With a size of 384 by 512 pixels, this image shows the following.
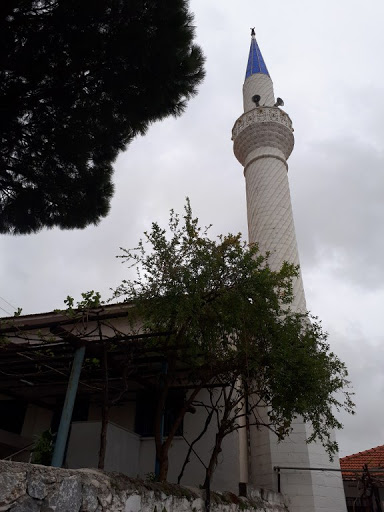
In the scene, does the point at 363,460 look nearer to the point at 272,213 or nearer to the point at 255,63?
the point at 272,213

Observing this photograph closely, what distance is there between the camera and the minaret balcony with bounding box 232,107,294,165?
13.6 meters

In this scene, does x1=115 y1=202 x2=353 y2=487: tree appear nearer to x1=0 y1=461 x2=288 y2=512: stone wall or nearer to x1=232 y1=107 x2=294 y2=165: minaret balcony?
x1=0 y1=461 x2=288 y2=512: stone wall

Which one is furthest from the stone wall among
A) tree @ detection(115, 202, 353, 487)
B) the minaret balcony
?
the minaret balcony

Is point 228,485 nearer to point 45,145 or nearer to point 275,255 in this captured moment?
point 275,255

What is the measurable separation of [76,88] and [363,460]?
1230 cm

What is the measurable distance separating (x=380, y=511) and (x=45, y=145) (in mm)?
9818

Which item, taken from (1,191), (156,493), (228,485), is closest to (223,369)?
(156,493)

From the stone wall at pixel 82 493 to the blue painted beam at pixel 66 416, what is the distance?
53.0 inches

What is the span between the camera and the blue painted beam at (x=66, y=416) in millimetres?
5156

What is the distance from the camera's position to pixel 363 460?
40.4 ft

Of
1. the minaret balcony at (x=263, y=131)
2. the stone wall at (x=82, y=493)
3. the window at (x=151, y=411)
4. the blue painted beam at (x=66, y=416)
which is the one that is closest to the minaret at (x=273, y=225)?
the minaret balcony at (x=263, y=131)

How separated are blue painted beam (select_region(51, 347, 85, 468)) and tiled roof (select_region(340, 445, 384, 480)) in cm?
878

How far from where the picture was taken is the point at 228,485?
8180 millimetres

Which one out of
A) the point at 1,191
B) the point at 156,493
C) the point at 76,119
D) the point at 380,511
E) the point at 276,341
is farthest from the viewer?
the point at 380,511
